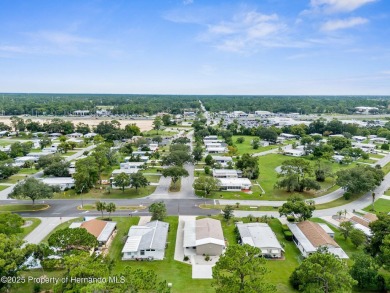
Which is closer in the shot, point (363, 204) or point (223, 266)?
point (223, 266)

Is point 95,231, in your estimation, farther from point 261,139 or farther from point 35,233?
point 261,139

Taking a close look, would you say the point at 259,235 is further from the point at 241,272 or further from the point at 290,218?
the point at 241,272

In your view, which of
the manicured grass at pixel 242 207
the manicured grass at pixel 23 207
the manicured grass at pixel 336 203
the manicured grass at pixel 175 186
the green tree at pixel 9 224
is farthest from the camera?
the manicured grass at pixel 175 186

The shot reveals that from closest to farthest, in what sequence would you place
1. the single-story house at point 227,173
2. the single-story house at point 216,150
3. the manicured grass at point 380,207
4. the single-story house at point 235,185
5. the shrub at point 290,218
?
the shrub at point 290,218 → the manicured grass at point 380,207 → the single-story house at point 235,185 → the single-story house at point 227,173 → the single-story house at point 216,150

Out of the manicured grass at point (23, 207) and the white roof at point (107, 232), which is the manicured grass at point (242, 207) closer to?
the white roof at point (107, 232)


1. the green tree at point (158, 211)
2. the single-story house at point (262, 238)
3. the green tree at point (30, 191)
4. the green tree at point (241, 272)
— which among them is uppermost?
the green tree at point (241, 272)

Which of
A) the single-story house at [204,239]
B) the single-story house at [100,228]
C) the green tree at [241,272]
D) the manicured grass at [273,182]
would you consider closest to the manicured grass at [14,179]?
the single-story house at [100,228]

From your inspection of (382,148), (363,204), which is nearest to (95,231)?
(363,204)
